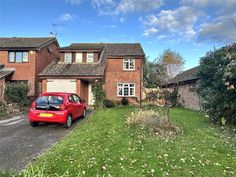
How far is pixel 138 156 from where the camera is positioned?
7453 mm

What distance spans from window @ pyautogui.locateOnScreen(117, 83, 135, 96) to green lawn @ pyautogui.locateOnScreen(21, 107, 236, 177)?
18.3 metres

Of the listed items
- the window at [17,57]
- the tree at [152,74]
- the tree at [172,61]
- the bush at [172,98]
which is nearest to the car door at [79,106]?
the window at [17,57]

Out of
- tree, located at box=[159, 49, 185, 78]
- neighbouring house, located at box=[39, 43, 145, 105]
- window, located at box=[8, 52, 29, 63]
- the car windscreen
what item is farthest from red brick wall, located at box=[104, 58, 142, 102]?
tree, located at box=[159, 49, 185, 78]

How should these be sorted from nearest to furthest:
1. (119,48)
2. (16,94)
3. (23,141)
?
(23,141) → (16,94) → (119,48)

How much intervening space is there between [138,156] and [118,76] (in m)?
21.8

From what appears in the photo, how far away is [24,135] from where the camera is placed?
11508 mm

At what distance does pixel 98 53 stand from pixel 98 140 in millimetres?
19319

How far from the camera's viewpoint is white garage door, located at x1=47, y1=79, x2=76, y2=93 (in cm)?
2520

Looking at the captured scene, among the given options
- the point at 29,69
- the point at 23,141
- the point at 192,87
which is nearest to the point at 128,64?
the point at 192,87

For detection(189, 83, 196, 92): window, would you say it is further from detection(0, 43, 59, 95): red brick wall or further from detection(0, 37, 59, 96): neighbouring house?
detection(0, 43, 59, 95): red brick wall

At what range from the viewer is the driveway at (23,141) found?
302 inches

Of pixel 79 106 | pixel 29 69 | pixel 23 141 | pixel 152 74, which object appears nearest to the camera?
pixel 23 141

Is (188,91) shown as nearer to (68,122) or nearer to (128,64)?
(128,64)

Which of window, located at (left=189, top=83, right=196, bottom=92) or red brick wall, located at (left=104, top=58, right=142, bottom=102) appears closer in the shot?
window, located at (left=189, top=83, right=196, bottom=92)
